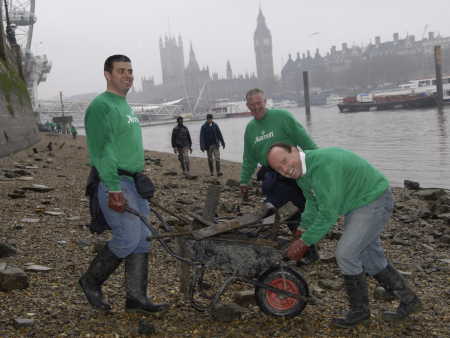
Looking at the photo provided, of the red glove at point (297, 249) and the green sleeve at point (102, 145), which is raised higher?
the green sleeve at point (102, 145)

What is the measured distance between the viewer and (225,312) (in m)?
3.91

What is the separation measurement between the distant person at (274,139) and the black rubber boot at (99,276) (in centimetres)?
206

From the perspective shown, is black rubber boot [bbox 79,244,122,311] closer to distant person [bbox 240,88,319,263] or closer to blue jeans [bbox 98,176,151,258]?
blue jeans [bbox 98,176,151,258]

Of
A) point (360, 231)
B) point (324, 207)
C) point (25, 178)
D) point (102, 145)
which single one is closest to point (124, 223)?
point (102, 145)

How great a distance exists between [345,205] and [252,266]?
88cm

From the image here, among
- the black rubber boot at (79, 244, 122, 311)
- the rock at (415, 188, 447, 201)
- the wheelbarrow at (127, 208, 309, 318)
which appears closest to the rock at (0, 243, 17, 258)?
the black rubber boot at (79, 244, 122, 311)

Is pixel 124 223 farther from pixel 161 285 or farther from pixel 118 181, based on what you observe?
pixel 161 285

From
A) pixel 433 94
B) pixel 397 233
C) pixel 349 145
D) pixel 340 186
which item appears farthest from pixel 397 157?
pixel 433 94

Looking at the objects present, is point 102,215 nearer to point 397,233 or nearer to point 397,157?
point 397,233

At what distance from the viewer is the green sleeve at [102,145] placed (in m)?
3.62

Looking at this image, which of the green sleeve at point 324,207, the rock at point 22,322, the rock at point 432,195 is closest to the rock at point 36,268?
the rock at point 22,322

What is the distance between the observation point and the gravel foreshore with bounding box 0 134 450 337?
12.3ft

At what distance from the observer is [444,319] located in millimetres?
4016

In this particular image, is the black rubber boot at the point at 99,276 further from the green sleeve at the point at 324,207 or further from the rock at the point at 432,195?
the rock at the point at 432,195
